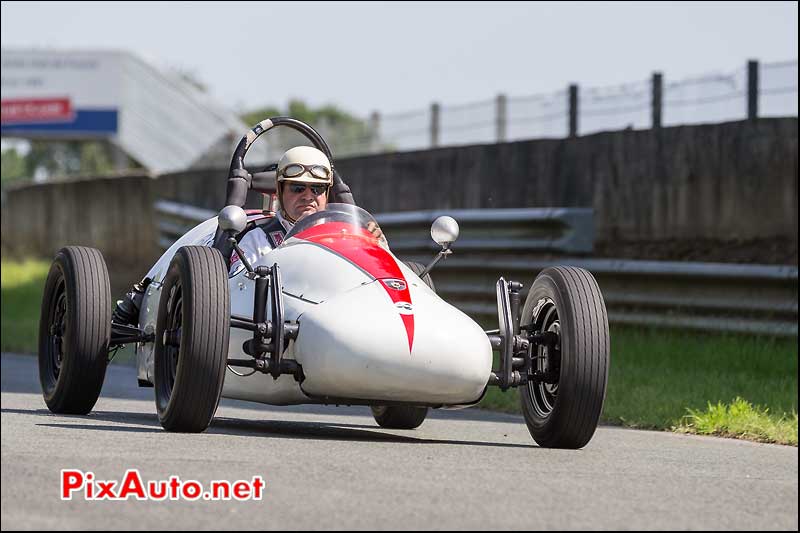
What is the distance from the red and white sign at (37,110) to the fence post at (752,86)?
141ft

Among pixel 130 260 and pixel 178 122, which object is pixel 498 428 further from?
pixel 178 122

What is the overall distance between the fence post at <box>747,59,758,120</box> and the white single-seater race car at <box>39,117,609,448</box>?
7.36 m

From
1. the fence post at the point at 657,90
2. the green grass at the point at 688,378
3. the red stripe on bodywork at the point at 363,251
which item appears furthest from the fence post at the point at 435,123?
the red stripe on bodywork at the point at 363,251

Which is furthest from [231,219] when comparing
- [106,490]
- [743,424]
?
[743,424]

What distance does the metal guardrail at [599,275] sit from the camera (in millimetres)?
13141

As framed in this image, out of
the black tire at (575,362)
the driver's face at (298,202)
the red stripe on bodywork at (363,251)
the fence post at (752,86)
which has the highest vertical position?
the fence post at (752,86)

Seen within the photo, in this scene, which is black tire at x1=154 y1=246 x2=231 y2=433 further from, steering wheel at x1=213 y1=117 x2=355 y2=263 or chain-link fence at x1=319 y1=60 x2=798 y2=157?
chain-link fence at x1=319 y1=60 x2=798 y2=157

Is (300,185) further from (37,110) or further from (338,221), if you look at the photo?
(37,110)

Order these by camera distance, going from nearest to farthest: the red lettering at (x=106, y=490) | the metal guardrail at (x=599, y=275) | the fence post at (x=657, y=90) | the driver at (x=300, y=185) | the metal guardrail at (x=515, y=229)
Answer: the red lettering at (x=106, y=490) → the driver at (x=300, y=185) → the metal guardrail at (x=599, y=275) → the metal guardrail at (x=515, y=229) → the fence post at (x=657, y=90)

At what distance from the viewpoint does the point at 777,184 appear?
44.5 feet

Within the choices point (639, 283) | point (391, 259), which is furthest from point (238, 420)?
point (639, 283)

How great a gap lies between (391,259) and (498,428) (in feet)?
5.97

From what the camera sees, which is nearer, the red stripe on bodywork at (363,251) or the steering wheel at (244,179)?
the red stripe on bodywork at (363,251)

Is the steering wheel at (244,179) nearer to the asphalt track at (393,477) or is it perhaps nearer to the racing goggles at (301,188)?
the racing goggles at (301,188)
